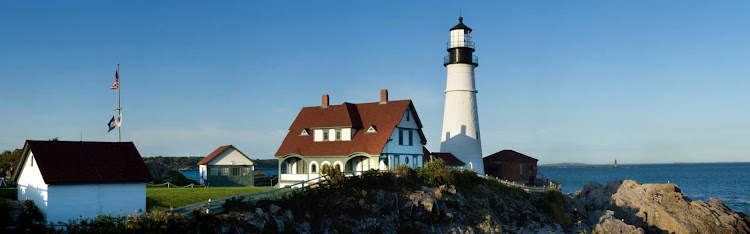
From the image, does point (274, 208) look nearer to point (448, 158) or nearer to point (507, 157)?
point (448, 158)

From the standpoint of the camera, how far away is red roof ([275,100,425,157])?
41.2 meters

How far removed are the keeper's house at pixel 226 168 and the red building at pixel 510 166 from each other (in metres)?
19.4

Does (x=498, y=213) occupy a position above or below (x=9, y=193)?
below

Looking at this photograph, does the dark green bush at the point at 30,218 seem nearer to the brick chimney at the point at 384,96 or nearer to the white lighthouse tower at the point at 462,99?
the brick chimney at the point at 384,96

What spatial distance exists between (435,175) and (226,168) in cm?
1751

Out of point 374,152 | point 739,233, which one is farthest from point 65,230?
point 739,233

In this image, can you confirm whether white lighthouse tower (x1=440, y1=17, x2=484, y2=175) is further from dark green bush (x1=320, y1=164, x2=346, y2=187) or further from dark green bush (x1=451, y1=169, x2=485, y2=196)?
dark green bush (x1=320, y1=164, x2=346, y2=187)

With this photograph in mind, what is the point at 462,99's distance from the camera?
48281 millimetres

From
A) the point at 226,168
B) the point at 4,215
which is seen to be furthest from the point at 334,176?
the point at 226,168

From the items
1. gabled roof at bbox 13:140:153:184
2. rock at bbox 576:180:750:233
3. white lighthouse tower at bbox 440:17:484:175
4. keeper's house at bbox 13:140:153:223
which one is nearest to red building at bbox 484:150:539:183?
white lighthouse tower at bbox 440:17:484:175

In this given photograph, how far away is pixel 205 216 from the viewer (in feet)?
75.8

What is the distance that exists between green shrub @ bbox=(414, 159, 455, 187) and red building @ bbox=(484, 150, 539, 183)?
59.7 feet

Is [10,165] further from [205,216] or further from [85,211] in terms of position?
[205,216]

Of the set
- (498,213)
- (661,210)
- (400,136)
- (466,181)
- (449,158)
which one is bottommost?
(661,210)
